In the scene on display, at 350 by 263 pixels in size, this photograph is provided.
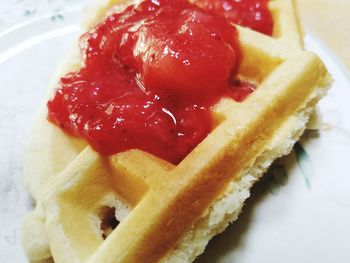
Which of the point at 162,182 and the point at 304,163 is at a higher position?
the point at 162,182

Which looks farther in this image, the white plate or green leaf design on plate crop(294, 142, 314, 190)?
green leaf design on plate crop(294, 142, 314, 190)

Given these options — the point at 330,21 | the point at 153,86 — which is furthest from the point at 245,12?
the point at 330,21

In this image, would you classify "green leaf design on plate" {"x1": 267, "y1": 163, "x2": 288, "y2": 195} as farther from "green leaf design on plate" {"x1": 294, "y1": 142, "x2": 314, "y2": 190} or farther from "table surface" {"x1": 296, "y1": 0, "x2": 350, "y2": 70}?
"table surface" {"x1": 296, "y1": 0, "x2": 350, "y2": 70}

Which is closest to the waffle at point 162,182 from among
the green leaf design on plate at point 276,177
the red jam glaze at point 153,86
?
the red jam glaze at point 153,86

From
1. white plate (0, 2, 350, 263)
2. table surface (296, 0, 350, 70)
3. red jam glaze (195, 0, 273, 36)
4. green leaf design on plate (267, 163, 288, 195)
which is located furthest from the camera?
table surface (296, 0, 350, 70)

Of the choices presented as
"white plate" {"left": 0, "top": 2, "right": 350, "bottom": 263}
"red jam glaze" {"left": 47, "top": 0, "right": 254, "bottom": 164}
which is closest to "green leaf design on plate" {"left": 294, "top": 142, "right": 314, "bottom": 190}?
"white plate" {"left": 0, "top": 2, "right": 350, "bottom": 263}

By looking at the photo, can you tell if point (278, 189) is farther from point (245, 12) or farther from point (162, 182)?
point (245, 12)
